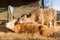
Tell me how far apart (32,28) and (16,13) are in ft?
18.5

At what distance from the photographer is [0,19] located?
14695 millimetres

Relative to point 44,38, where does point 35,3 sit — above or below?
above

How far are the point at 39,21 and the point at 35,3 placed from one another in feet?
16.2

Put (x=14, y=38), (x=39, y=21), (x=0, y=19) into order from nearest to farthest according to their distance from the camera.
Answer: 1. (x=14, y=38)
2. (x=39, y=21)
3. (x=0, y=19)

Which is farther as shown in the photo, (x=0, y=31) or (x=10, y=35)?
(x=0, y=31)

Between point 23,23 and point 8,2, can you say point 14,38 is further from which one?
point 8,2

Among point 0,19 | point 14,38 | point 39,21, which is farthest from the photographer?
point 0,19

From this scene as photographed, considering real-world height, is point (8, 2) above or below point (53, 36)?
above

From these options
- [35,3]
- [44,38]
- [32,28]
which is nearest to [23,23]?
[32,28]

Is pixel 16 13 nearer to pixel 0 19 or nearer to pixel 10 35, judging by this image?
pixel 0 19

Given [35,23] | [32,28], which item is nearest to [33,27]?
[32,28]

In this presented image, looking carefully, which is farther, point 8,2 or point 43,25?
point 8,2

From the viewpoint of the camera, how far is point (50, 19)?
10062 millimetres

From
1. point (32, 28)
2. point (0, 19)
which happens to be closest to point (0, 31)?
point (32, 28)
